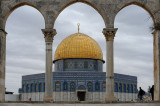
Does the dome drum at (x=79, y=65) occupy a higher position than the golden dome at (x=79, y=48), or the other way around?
the golden dome at (x=79, y=48)

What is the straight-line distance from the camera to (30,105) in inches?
698

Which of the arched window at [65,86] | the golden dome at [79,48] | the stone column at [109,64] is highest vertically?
the golden dome at [79,48]

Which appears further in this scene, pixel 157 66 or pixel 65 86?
pixel 65 86

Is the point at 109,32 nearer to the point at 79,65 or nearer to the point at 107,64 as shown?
the point at 107,64

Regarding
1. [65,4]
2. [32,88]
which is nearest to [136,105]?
[65,4]

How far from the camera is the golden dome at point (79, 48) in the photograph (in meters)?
49.9

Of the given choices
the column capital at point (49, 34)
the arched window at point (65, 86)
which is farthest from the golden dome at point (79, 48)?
the column capital at point (49, 34)

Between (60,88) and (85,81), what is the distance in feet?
11.8

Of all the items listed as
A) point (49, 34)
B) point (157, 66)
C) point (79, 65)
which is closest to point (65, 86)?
point (79, 65)

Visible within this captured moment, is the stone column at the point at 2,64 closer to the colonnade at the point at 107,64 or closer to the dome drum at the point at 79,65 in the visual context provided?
the colonnade at the point at 107,64

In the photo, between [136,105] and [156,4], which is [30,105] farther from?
[156,4]

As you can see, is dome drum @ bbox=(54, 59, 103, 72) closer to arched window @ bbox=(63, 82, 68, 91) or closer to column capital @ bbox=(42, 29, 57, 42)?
arched window @ bbox=(63, 82, 68, 91)

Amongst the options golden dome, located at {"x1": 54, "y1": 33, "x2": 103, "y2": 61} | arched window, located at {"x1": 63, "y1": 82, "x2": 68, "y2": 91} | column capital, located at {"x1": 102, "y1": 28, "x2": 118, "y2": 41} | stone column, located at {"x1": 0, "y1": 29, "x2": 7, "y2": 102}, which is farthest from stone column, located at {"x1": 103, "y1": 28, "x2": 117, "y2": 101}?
golden dome, located at {"x1": 54, "y1": 33, "x2": 103, "y2": 61}

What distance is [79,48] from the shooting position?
49938 mm
